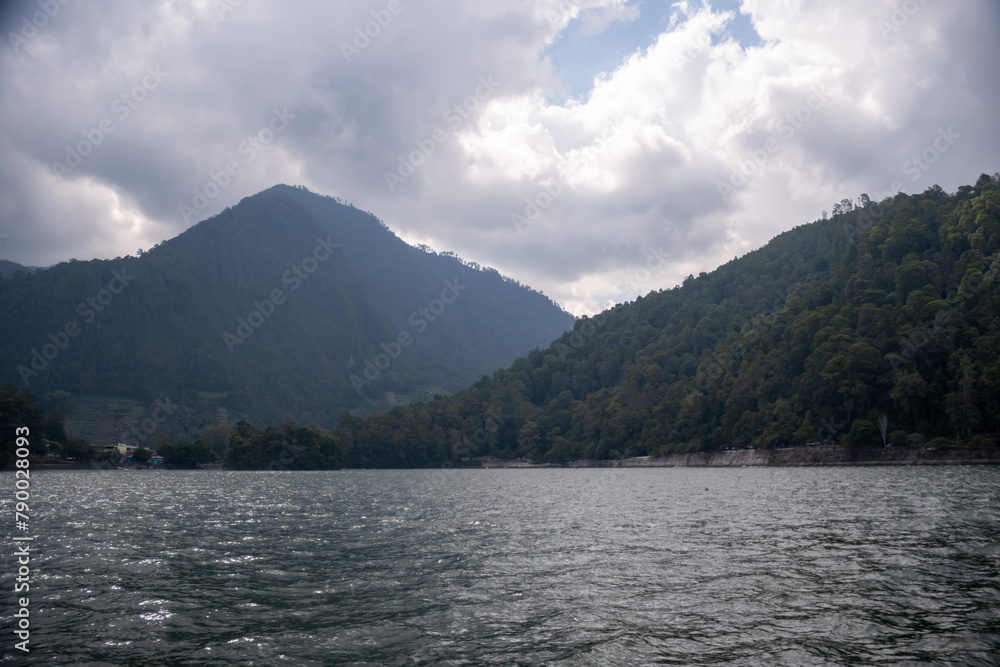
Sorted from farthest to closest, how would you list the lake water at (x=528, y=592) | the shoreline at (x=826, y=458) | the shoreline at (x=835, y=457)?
the shoreline at (x=826, y=458) → the shoreline at (x=835, y=457) → the lake water at (x=528, y=592)

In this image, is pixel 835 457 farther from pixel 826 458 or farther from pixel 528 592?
pixel 528 592

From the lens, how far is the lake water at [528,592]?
1556 cm

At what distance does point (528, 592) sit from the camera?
2194cm

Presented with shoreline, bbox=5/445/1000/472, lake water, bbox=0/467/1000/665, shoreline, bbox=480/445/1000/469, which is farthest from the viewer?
shoreline, bbox=5/445/1000/472

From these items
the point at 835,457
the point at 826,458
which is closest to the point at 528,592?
the point at 835,457

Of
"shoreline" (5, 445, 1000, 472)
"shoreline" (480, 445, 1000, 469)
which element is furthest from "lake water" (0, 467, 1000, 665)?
"shoreline" (5, 445, 1000, 472)

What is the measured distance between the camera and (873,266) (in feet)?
609

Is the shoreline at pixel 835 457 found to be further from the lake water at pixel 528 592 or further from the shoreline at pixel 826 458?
the lake water at pixel 528 592

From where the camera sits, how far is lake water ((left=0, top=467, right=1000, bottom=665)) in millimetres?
15562

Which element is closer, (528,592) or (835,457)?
(528,592)

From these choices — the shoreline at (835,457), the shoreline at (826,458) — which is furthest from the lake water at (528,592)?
the shoreline at (826,458)

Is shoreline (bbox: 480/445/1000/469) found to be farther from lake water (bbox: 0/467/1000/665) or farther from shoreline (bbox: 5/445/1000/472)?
lake water (bbox: 0/467/1000/665)

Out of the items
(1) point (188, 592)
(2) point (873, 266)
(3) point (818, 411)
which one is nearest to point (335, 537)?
(1) point (188, 592)

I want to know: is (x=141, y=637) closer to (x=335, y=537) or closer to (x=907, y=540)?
(x=335, y=537)
